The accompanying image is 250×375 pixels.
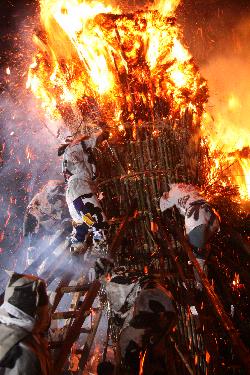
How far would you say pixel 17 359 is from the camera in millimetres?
3287

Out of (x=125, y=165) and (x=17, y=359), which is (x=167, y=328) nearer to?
(x=17, y=359)

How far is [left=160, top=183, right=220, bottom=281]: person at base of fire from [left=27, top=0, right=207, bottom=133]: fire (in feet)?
5.63

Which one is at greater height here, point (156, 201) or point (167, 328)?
point (156, 201)

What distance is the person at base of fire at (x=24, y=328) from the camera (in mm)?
3279

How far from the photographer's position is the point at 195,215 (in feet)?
17.9

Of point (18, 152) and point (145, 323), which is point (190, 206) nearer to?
point (145, 323)

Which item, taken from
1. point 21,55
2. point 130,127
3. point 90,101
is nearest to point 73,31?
point 90,101

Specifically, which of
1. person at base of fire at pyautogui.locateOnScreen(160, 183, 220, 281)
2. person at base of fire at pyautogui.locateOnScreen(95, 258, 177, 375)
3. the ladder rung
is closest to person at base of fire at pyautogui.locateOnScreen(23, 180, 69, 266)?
the ladder rung

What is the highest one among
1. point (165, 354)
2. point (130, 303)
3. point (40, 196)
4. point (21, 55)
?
point (21, 55)

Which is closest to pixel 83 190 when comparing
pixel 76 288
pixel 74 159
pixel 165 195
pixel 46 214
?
pixel 74 159

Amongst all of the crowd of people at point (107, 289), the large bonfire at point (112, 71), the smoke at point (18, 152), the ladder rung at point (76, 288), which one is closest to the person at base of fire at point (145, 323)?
the crowd of people at point (107, 289)

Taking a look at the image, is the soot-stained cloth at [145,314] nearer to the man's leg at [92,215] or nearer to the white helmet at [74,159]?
the man's leg at [92,215]

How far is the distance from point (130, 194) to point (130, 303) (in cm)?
213

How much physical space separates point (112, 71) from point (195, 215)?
381cm
